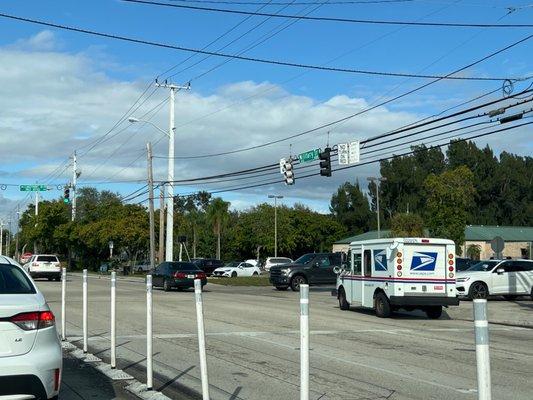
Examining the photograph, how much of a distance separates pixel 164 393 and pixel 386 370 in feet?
11.5

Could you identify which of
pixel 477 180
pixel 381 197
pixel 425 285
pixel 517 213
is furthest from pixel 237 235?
pixel 425 285

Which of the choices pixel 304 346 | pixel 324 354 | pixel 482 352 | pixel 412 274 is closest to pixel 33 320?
pixel 304 346

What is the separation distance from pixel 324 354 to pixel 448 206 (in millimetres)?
58028

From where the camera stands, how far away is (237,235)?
99.2 m

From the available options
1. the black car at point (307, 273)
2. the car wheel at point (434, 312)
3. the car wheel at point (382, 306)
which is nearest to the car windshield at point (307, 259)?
the black car at point (307, 273)

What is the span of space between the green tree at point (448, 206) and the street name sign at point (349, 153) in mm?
36665

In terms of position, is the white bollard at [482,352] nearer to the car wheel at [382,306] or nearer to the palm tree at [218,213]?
the car wheel at [382,306]

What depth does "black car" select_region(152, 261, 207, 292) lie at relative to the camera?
3291 centimetres

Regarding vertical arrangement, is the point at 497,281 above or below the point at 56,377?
above

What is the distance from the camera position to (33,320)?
620 cm

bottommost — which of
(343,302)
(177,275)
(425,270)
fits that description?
(343,302)

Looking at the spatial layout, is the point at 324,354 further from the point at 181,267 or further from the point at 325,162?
the point at 181,267

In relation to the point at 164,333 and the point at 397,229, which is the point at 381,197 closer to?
the point at 397,229

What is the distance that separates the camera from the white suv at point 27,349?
234 inches
